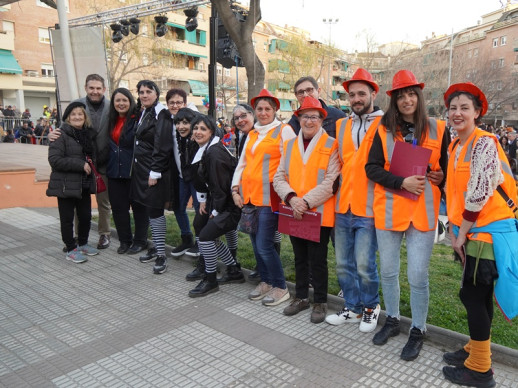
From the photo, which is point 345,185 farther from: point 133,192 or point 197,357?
point 133,192


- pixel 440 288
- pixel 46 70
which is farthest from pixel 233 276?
pixel 46 70

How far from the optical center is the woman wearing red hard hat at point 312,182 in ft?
11.9

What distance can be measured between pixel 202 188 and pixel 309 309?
1.74 m

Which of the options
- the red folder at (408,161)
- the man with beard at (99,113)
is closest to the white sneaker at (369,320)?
the red folder at (408,161)

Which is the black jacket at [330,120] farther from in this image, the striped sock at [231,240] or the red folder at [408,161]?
the striped sock at [231,240]

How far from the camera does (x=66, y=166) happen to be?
5.20 metres

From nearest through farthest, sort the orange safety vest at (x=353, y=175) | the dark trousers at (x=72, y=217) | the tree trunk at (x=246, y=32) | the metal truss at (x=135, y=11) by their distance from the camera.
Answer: the orange safety vest at (x=353, y=175) → the dark trousers at (x=72, y=217) → the tree trunk at (x=246, y=32) → the metal truss at (x=135, y=11)

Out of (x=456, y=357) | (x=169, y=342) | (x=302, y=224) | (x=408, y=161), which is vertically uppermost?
(x=408, y=161)

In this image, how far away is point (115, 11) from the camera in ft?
48.2

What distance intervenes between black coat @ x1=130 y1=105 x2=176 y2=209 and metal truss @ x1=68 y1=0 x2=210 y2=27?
28.7ft

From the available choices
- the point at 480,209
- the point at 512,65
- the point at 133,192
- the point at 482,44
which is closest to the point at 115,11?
the point at 133,192

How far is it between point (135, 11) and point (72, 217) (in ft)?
38.4

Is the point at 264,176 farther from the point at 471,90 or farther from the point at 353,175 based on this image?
the point at 471,90

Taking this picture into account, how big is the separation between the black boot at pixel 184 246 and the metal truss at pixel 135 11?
9.25 m
